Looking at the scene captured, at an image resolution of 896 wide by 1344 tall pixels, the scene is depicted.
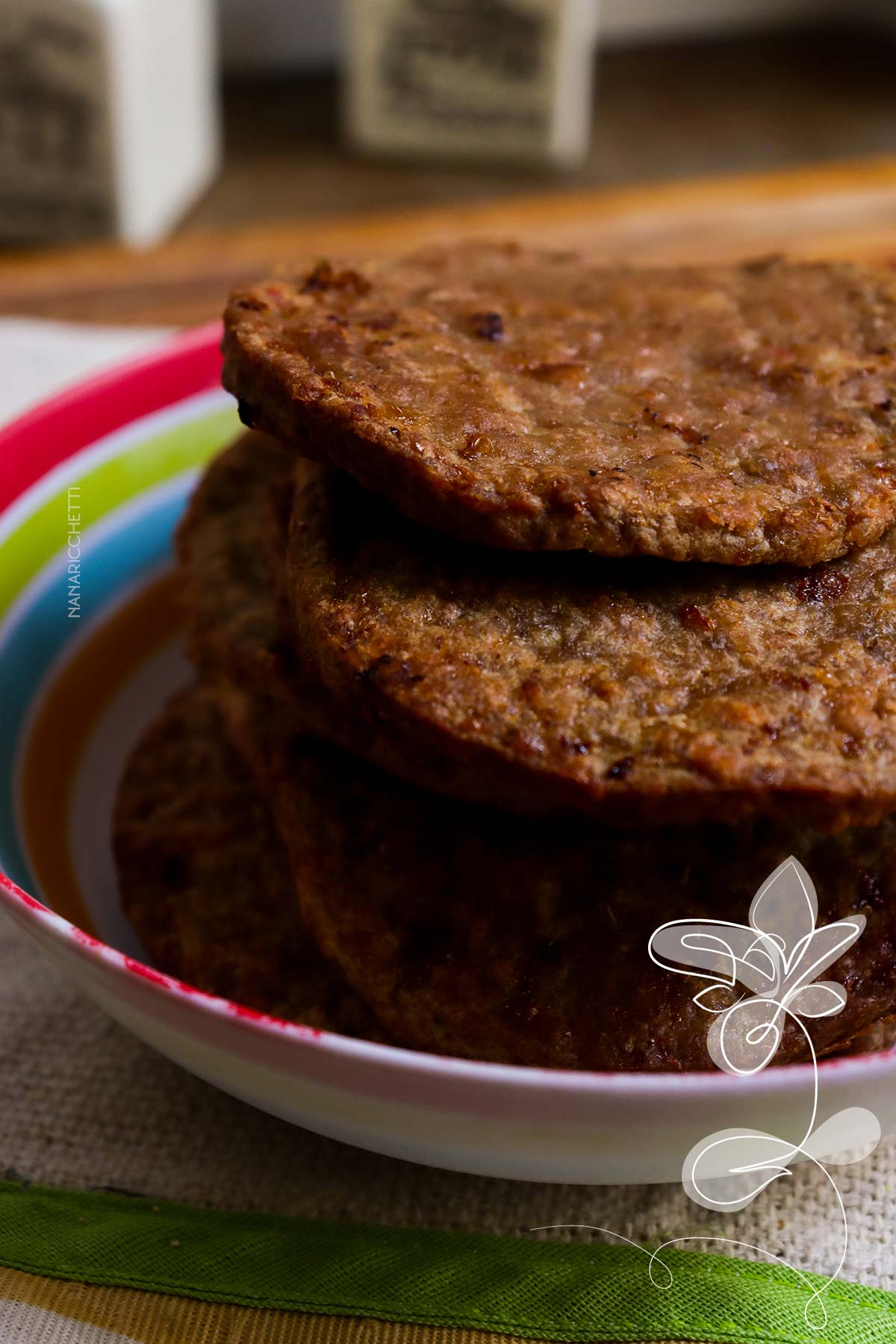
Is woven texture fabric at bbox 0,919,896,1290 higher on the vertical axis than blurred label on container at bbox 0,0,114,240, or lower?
lower

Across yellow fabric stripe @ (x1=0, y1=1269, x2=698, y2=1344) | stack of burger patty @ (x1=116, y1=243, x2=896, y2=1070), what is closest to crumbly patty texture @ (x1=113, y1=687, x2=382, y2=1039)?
stack of burger patty @ (x1=116, y1=243, x2=896, y2=1070)

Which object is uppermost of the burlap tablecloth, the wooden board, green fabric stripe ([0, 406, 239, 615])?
green fabric stripe ([0, 406, 239, 615])

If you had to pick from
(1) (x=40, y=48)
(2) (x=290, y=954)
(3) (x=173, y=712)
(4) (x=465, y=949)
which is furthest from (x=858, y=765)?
(1) (x=40, y=48)

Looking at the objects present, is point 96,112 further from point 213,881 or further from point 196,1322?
point 196,1322

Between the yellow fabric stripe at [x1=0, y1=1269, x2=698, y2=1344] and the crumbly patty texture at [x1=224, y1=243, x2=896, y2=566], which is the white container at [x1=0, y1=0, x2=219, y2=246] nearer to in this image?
the crumbly patty texture at [x1=224, y1=243, x2=896, y2=566]

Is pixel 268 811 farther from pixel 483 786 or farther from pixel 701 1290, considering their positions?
pixel 701 1290

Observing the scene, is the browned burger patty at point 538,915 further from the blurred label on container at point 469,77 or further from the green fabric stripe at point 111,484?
the blurred label on container at point 469,77

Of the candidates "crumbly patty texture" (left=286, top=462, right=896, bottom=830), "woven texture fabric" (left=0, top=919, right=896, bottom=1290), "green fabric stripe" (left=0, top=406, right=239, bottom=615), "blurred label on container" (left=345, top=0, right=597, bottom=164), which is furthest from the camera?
"blurred label on container" (left=345, top=0, right=597, bottom=164)
